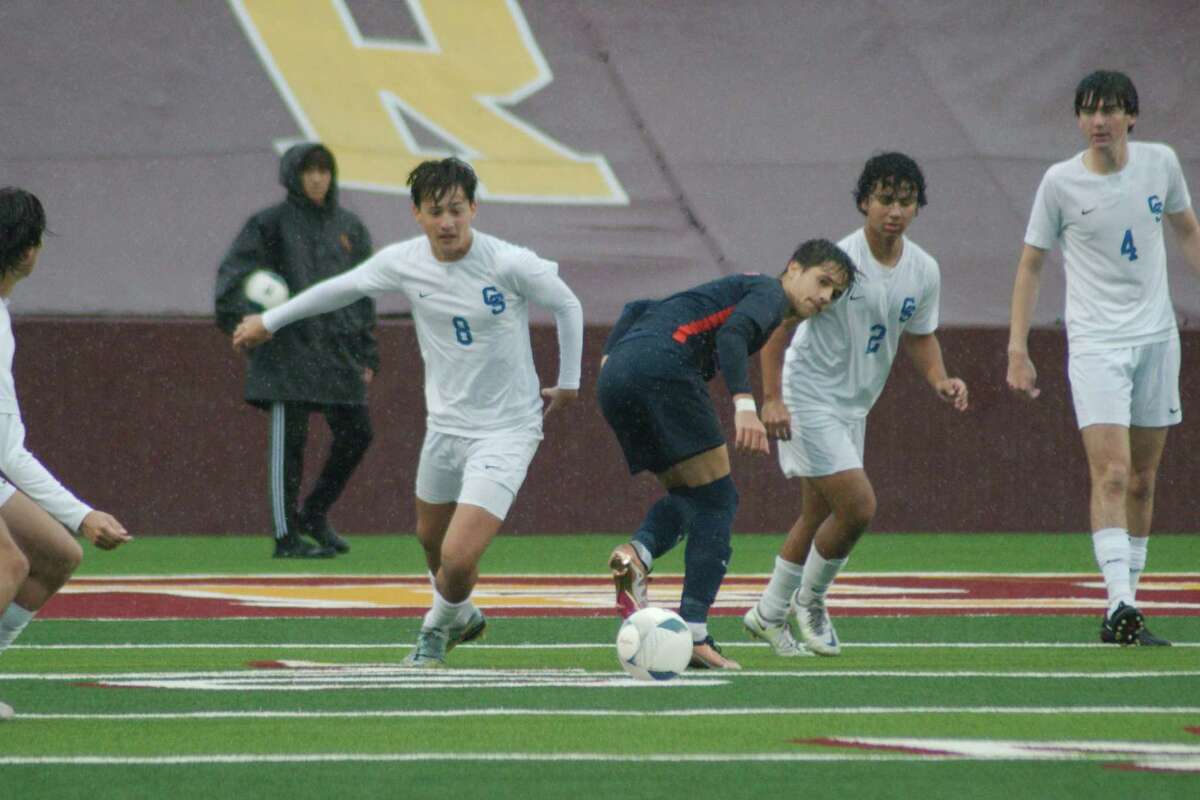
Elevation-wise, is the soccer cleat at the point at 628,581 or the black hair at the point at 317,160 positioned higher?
the black hair at the point at 317,160

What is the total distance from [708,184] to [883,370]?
925cm

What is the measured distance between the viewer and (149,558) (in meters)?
14.4

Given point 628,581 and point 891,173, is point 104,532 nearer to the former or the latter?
point 628,581

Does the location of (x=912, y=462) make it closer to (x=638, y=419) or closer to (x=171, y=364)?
(x=171, y=364)

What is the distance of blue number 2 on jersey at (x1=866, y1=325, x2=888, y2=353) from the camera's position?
30.3 feet

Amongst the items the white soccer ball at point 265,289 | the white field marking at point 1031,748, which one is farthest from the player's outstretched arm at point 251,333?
the white soccer ball at point 265,289

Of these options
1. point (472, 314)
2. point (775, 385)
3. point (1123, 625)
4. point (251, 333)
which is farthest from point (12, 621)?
point (1123, 625)

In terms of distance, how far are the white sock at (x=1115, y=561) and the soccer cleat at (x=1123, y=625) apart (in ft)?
0.33

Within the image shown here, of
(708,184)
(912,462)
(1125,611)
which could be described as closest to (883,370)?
(1125,611)

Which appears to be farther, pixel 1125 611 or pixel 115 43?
pixel 115 43

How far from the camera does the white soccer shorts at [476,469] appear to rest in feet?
27.7

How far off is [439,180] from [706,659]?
1.92 metres

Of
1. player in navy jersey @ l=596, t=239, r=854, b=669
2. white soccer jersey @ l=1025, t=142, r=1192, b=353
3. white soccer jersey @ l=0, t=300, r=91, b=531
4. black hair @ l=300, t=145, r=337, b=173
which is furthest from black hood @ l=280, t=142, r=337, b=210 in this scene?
white soccer jersey @ l=0, t=300, r=91, b=531

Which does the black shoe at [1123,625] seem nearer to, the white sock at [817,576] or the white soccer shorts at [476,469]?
the white sock at [817,576]
